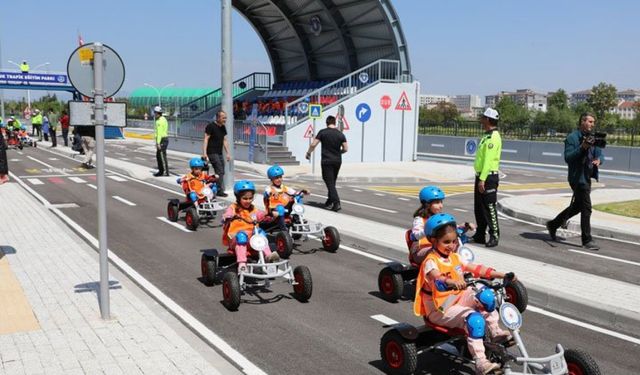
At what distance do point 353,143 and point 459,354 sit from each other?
22.8m

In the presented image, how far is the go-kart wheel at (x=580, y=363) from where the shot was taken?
4.03 meters

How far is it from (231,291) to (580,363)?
3517mm

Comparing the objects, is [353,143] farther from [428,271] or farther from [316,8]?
[428,271]

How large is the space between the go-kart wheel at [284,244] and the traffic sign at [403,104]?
19.0 metres

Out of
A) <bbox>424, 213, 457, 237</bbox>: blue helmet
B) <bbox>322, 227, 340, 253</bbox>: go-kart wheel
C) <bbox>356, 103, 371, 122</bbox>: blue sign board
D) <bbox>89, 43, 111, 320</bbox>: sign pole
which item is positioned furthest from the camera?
<bbox>356, 103, 371, 122</bbox>: blue sign board

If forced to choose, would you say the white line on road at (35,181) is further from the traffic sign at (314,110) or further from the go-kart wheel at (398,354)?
the go-kart wheel at (398,354)

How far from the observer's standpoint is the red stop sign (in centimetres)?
2783

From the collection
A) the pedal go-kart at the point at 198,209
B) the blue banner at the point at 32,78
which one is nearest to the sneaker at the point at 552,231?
the pedal go-kart at the point at 198,209

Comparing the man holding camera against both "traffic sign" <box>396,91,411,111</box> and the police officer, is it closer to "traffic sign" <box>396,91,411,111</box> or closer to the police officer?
the police officer

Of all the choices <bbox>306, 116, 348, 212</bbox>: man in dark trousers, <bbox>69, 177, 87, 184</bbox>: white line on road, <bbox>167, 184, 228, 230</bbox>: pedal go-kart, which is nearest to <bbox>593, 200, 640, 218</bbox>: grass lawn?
<bbox>306, 116, 348, 212</bbox>: man in dark trousers

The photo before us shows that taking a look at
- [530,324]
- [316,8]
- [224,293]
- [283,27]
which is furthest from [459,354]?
[283,27]

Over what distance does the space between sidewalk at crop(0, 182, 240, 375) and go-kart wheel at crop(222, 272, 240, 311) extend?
26.4 inches

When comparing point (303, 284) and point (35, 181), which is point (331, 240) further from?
point (35, 181)

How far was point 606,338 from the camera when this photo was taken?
5.75 meters
